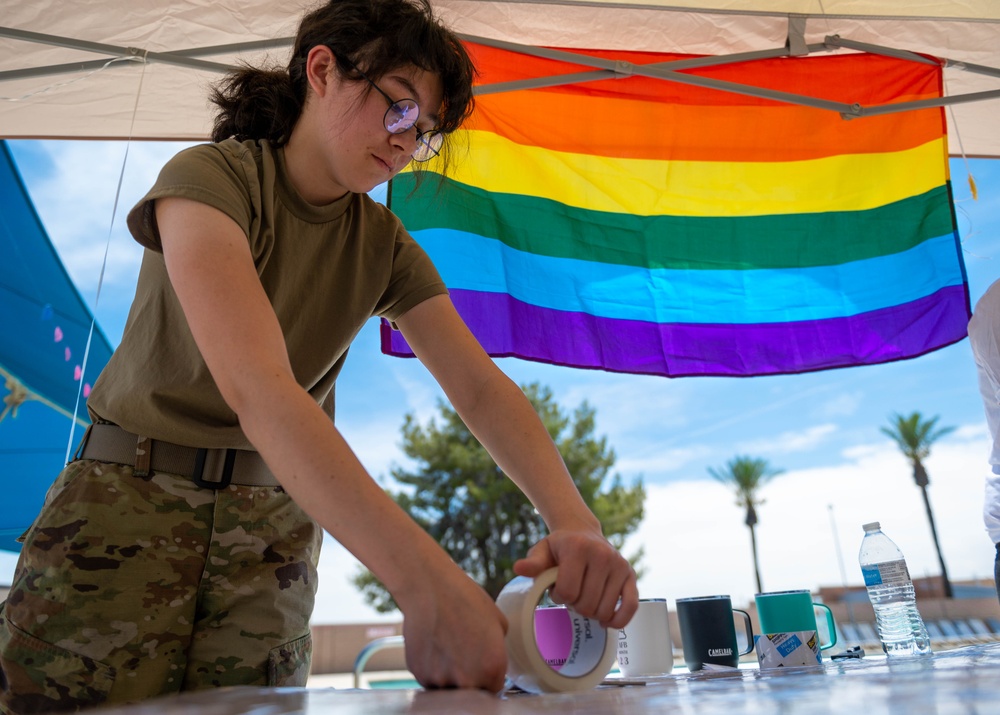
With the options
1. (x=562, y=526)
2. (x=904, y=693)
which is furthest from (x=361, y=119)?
(x=904, y=693)

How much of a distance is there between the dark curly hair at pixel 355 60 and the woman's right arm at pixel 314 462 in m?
0.33

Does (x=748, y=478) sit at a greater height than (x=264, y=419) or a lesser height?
greater

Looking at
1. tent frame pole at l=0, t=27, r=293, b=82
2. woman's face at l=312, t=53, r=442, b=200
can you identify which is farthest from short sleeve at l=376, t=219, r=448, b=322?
tent frame pole at l=0, t=27, r=293, b=82

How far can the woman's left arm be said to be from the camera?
81 centimetres

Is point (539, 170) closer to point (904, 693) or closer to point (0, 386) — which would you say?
point (0, 386)

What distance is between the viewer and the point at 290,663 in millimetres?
1075

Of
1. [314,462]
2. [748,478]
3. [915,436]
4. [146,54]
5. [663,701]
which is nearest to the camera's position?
[663,701]

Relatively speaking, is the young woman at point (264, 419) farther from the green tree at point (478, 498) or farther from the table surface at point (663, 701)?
the green tree at point (478, 498)

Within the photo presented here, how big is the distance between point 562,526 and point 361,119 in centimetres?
60

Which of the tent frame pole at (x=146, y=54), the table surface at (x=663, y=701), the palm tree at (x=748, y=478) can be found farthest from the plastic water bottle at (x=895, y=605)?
the palm tree at (x=748, y=478)

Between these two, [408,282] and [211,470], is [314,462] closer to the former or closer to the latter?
[211,470]

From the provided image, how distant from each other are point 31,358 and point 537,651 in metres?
2.53

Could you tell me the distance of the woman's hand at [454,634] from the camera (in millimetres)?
668

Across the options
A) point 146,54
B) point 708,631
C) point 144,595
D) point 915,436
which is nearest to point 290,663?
point 144,595
